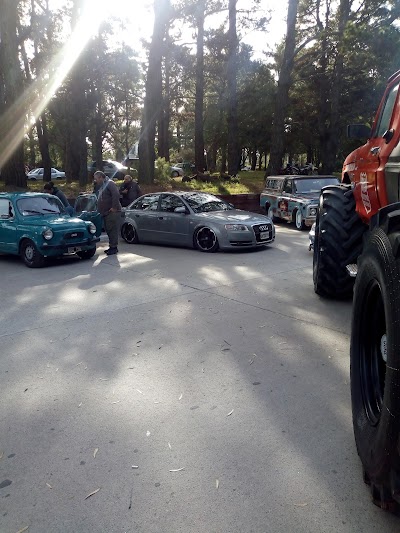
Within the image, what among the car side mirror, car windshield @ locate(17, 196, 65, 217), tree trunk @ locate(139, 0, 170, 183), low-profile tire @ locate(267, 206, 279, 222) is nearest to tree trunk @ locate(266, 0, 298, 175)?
tree trunk @ locate(139, 0, 170, 183)

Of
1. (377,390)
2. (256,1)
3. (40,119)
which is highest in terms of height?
(256,1)

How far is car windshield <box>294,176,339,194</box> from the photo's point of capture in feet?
50.0

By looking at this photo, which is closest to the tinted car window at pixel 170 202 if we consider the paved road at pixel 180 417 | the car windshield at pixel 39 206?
the car windshield at pixel 39 206

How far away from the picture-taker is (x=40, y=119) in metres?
32.5

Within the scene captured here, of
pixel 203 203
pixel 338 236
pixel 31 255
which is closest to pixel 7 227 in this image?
pixel 31 255

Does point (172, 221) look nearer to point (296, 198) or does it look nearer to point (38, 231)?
point (38, 231)

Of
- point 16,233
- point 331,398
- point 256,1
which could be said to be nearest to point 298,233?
point 16,233

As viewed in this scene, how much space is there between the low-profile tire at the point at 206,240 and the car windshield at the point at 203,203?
0.68 meters

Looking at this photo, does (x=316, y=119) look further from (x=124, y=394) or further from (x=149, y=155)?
(x=124, y=394)

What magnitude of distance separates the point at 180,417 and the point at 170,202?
9.20 m

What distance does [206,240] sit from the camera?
11328 mm

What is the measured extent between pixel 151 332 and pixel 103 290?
2471mm

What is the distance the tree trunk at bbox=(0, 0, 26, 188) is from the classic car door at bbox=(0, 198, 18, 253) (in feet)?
28.0

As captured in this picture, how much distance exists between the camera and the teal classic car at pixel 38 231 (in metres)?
10.2
